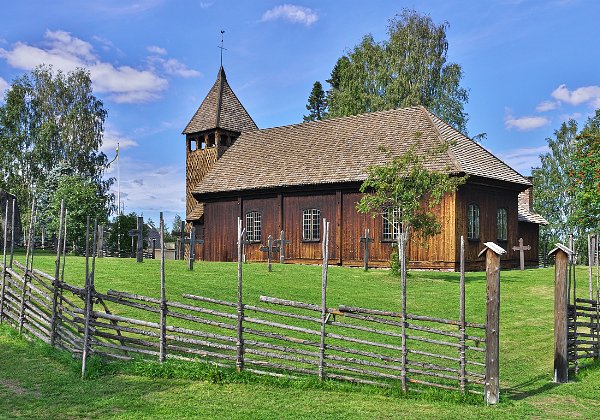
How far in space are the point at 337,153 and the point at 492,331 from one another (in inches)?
824

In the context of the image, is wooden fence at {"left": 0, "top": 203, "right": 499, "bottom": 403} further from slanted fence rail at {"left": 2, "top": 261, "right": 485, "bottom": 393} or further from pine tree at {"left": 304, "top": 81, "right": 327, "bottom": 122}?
pine tree at {"left": 304, "top": 81, "right": 327, "bottom": 122}

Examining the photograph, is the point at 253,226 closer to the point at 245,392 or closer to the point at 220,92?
the point at 220,92

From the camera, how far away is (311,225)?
2911cm

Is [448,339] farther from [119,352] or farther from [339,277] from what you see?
[339,277]

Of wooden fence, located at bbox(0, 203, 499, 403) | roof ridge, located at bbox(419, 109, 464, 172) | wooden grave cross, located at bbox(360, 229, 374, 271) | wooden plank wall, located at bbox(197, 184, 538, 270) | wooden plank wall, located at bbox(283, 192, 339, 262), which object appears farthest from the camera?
wooden plank wall, located at bbox(283, 192, 339, 262)

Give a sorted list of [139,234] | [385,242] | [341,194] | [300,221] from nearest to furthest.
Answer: [139,234] → [385,242] → [341,194] → [300,221]

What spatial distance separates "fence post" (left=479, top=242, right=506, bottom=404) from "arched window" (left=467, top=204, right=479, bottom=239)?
16.7 metres

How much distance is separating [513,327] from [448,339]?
2062 millimetres

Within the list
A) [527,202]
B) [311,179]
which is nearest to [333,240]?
[311,179]

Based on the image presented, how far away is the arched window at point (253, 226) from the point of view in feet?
103

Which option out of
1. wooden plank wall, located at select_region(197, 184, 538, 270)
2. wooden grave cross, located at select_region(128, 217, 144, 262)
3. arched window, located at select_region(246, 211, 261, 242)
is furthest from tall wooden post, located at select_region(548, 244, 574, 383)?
arched window, located at select_region(246, 211, 261, 242)

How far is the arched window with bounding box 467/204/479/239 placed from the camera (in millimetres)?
25859

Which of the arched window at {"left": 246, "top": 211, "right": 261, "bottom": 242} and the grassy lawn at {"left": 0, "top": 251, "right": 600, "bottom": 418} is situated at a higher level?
the arched window at {"left": 246, "top": 211, "right": 261, "bottom": 242}

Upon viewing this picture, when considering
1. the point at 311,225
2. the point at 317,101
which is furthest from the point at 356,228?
the point at 317,101
